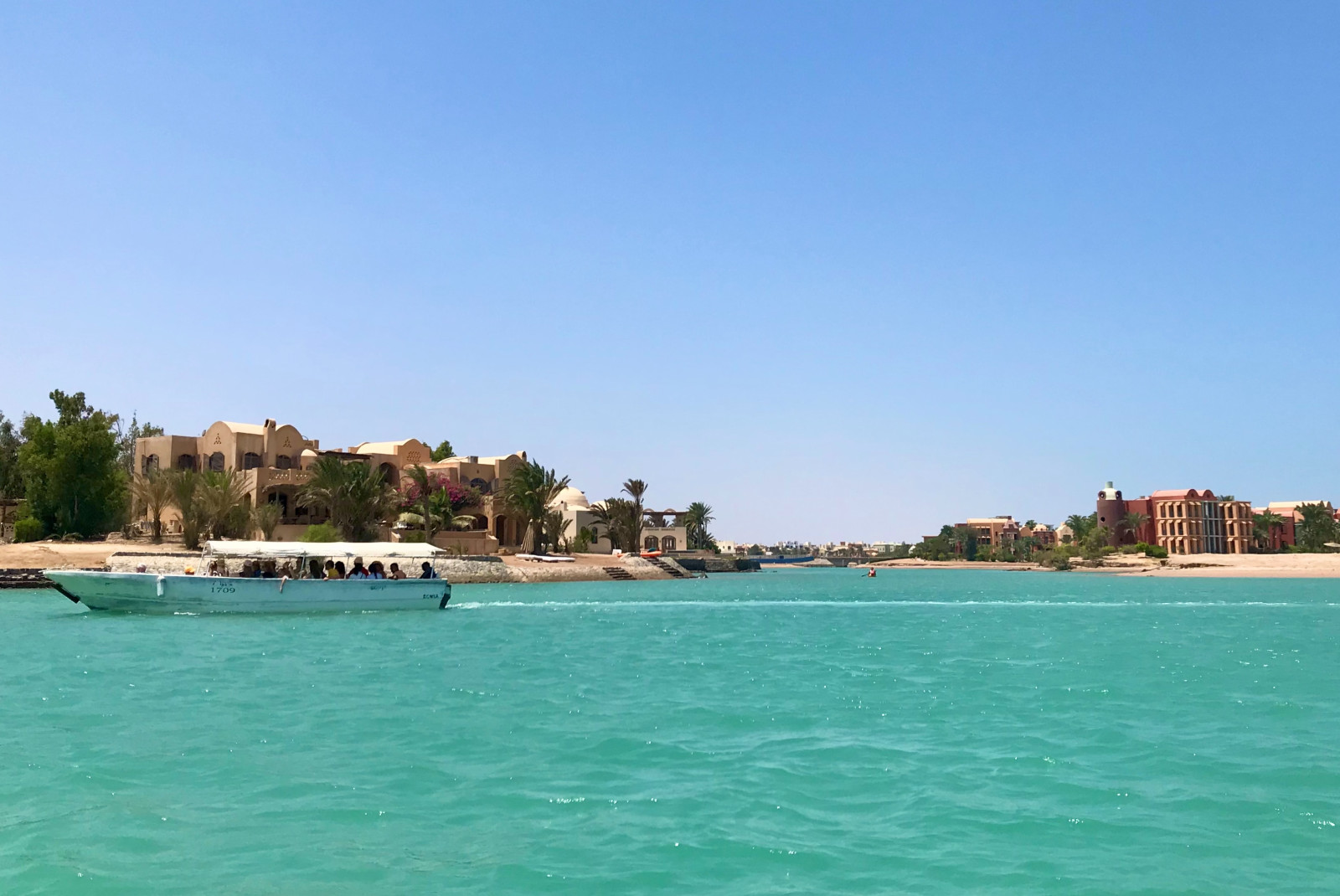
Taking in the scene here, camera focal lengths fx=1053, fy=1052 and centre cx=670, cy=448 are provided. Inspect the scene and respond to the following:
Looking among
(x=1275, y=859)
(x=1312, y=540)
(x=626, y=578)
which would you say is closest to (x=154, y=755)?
(x=1275, y=859)

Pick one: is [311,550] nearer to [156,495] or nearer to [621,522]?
[156,495]

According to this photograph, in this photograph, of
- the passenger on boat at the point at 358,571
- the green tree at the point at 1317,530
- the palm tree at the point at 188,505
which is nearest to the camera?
the passenger on boat at the point at 358,571

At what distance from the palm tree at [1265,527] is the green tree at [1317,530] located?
9605mm

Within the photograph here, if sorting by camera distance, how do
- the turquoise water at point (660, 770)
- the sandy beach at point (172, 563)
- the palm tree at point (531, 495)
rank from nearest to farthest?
1. the turquoise water at point (660, 770)
2. the sandy beach at point (172, 563)
3. the palm tree at point (531, 495)

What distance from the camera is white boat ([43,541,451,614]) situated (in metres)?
36.3

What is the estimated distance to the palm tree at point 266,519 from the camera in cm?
6341

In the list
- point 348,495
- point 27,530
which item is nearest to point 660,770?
point 348,495

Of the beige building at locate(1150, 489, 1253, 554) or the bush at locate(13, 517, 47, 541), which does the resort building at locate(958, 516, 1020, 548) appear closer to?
the beige building at locate(1150, 489, 1253, 554)

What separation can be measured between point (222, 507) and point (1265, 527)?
137 metres

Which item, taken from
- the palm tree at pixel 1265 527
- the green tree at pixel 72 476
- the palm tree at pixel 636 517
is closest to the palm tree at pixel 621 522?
the palm tree at pixel 636 517

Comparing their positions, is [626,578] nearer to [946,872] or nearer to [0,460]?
[0,460]

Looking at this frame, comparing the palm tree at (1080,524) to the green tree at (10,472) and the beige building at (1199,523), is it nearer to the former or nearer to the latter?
the beige building at (1199,523)

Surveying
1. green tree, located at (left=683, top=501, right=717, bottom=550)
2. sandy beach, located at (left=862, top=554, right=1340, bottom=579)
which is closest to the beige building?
sandy beach, located at (left=862, top=554, right=1340, bottom=579)

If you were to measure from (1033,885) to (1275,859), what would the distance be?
2333 mm
